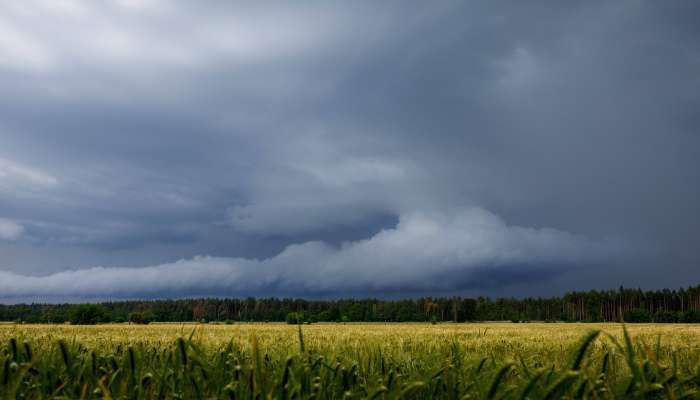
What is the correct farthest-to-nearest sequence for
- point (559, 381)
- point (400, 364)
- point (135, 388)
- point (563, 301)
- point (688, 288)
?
point (563, 301) < point (688, 288) < point (400, 364) < point (135, 388) < point (559, 381)

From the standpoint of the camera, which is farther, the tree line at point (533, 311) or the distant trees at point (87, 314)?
the tree line at point (533, 311)

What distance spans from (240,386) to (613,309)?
677ft

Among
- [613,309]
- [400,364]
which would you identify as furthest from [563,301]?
[400,364]

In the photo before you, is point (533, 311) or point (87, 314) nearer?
point (87, 314)

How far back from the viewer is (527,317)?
185 metres

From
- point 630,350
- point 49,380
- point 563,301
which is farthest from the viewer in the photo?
point 563,301

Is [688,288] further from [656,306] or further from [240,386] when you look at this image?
[240,386]

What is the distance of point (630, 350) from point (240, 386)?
5.63ft

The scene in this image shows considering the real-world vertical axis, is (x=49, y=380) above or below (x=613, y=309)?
above

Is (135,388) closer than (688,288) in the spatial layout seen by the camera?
Yes

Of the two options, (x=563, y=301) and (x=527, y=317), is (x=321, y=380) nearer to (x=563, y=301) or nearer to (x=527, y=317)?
(x=527, y=317)

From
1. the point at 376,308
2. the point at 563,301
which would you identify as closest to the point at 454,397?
the point at 376,308

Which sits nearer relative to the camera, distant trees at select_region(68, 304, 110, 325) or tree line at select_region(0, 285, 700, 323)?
distant trees at select_region(68, 304, 110, 325)

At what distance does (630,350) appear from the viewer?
214cm
